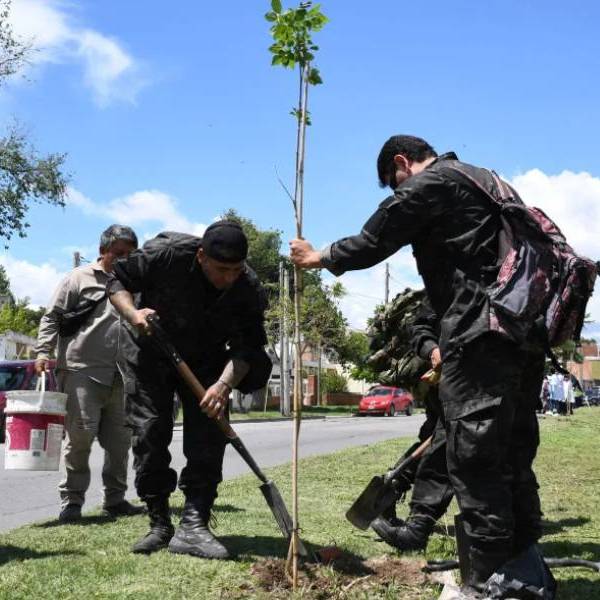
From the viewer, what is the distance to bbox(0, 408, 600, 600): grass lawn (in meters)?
3.47

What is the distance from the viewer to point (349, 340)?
50.7 m

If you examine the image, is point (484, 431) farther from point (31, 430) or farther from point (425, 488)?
point (31, 430)

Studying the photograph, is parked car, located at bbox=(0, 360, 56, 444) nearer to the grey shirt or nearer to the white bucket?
the grey shirt

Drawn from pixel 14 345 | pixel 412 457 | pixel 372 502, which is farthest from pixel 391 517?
pixel 14 345

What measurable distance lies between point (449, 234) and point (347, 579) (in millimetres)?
1645

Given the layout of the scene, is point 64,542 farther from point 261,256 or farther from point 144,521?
point 261,256

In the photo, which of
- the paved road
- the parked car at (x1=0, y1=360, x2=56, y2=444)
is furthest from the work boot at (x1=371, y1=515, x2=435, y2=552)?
the parked car at (x1=0, y1=360, x2=56, y2=444)

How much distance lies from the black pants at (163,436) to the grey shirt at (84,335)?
1347 millimetres

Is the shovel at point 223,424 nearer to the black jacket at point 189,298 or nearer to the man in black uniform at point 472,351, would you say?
the black jacket at point 189,298

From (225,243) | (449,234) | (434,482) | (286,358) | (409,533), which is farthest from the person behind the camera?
(286,358)

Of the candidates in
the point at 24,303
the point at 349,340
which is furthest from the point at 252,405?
the point at 24,303

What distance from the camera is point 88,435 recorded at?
18.3 ft

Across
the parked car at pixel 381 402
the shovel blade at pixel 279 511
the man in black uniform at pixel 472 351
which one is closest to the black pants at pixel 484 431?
the man in black uniform at pixel 472 351

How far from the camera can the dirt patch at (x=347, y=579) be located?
3443 mm
